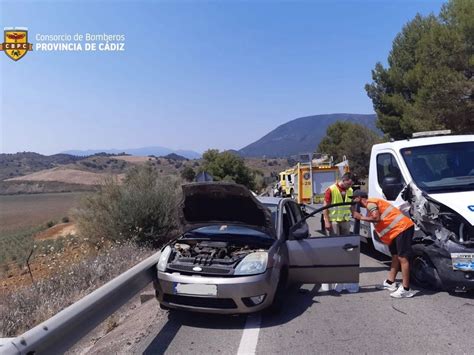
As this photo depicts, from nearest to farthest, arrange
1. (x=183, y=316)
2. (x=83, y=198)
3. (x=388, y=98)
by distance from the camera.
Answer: (x=183, y=316), (x=83, y=198), (x=388, y=98)

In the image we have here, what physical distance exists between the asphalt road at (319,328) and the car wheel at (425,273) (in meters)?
0.15

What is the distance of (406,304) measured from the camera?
6121 millimetres

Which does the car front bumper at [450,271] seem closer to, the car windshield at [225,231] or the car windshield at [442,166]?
the car windshield at [442,166]

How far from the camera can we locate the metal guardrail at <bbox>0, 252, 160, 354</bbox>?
10.7 feet

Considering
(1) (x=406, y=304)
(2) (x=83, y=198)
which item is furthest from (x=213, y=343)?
(2) (x=83, y=198)

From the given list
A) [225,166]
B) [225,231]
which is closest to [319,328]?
[225,231]

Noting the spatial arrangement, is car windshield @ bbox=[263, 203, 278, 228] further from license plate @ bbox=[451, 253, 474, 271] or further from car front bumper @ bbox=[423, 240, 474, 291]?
license plate @ bbox=[451, 253, 474, 271]

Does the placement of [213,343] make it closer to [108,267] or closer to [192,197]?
[192,197]

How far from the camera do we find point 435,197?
21.8 feet

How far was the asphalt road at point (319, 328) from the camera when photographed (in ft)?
15.4

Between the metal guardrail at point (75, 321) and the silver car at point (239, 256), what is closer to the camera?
the metal guardrail at point (75, 321)

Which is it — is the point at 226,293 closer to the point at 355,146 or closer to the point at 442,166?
the point at 442,166

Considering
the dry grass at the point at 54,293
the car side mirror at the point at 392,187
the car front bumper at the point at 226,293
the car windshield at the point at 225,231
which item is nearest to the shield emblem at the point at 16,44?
the dry grass at the point at 54,293

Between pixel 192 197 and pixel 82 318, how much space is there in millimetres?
2652
